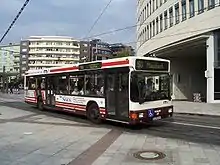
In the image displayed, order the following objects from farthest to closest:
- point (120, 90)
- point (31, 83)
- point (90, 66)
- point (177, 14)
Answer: point (177, 14) → point (31, 83) → point (90, 66) → point (120, 90)

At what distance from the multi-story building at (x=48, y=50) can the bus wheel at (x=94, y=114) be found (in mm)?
102562

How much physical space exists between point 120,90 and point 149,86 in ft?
3.81

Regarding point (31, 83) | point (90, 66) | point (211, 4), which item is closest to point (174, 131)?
point (90, 66)

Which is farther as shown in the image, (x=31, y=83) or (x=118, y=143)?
(x=31, y=83)

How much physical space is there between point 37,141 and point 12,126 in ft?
13.2

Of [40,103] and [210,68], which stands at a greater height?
[210,68]

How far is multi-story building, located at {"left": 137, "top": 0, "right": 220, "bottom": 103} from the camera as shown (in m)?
30.2

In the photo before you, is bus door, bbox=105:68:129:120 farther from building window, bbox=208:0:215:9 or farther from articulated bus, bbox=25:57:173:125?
building window, bbox=208:0:215:9

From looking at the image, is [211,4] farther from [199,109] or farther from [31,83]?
[31,83]

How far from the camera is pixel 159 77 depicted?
14.1 metres

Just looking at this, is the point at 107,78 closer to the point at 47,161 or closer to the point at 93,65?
the point at 93,65

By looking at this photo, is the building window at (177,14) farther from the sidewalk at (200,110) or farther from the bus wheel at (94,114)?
the bus wheel at (94,114)

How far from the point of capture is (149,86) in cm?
1355

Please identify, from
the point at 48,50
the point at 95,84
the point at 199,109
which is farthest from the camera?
the point at 48,50
